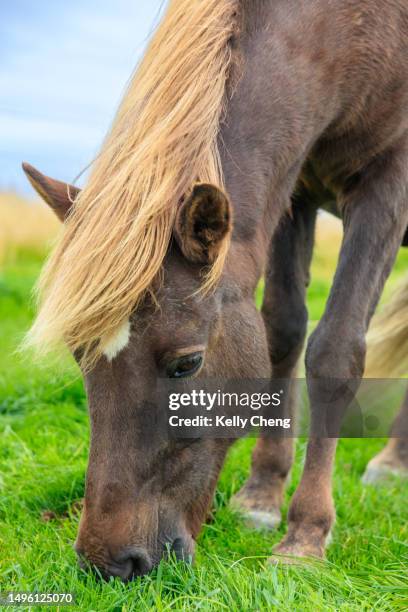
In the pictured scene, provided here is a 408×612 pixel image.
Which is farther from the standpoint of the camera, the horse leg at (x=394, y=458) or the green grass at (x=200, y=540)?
the horse leg at (x=394, y=458)

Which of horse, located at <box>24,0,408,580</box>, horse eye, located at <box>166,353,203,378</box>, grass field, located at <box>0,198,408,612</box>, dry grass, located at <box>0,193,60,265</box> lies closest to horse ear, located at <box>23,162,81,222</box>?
horse, located at <box>24,0,408,580</box>

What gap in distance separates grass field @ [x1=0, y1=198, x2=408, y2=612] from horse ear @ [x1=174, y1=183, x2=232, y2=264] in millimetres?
684

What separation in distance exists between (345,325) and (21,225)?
12.4m

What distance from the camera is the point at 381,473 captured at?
17.0 ft

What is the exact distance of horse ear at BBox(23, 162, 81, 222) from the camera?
3.21m

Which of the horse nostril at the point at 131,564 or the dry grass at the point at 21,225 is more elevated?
the dry grass at the point at 21,225

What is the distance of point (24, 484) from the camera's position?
4.33m

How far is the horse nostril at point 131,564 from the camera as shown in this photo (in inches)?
114

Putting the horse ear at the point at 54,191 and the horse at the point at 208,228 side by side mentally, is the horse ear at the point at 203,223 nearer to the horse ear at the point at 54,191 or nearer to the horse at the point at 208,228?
the horse at the point at 208,228

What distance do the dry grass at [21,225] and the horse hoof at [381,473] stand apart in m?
10.6

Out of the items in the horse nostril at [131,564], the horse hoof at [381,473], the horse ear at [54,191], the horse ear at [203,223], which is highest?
the horse ear at [54,191]

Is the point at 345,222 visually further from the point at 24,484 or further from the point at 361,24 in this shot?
the point at 24,484

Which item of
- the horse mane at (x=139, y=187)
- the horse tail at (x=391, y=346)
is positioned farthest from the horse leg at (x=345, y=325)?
the horse tail at (x=391, y=346)

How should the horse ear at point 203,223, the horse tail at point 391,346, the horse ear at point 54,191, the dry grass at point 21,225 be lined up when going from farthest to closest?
the dry grass at point 21,225 → the horse tail at point 391,346 → the horse ear at point 54,191 → the horse ear at point 203,223
